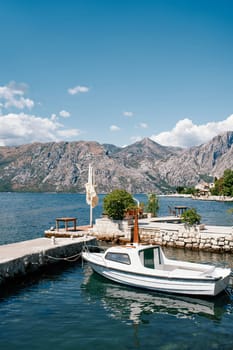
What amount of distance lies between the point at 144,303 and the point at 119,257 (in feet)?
12.3

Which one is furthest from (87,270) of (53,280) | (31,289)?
(31,289)

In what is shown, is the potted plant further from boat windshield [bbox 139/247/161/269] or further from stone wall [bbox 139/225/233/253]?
boat windshield [bbox 139/247/161/269]

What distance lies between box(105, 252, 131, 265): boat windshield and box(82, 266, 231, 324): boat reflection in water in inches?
60.7

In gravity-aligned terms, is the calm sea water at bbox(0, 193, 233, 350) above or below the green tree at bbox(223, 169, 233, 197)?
below

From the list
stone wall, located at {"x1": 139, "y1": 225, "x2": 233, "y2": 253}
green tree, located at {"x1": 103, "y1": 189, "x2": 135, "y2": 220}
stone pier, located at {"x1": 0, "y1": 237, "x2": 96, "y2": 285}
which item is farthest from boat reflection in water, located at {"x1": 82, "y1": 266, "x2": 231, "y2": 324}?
green tree, located at {"x1": 103, "y1": 189, "x2": 135, "y2": 220}

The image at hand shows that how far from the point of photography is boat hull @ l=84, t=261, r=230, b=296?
56.7 ft

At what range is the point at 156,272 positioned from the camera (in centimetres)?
1869

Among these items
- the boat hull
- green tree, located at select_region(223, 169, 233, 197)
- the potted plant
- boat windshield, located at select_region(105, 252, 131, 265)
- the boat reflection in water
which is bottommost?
the boat reflection in water

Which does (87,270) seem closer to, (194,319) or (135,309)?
(135,309)

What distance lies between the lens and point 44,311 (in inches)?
620

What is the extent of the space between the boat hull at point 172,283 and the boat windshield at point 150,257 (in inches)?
42.1

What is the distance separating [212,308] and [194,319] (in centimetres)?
188

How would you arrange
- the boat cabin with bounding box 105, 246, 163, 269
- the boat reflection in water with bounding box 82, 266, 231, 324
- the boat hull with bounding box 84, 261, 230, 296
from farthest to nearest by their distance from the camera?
the boat cabin with bounding box 105, 246, 163, 269
the boat hull with bounding box 84, 261, 230, 296
the boat reflection in water with bounding box 82, 266, 231, 324

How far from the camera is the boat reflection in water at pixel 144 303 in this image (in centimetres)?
1566
